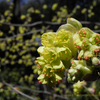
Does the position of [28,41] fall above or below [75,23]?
below

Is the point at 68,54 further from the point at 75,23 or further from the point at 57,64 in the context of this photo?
the point at 75,23

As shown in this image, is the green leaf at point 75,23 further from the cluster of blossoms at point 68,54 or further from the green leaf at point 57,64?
the green leaf at point 57,64

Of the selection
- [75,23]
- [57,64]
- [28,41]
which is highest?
[75,23]

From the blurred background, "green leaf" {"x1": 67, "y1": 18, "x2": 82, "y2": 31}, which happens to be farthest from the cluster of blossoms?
the blurred background

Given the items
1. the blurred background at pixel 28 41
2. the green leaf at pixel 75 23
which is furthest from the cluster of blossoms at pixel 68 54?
the blurred background at pixel 28 41

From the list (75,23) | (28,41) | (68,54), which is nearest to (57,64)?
(68,54)

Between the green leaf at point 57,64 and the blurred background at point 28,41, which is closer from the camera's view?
the green leaf at point 57,64

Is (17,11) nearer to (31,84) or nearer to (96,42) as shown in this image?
(31,84)

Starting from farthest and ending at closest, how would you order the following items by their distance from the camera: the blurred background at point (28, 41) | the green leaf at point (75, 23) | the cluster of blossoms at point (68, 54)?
the blurred background at point (28, 41) → the green leaf at point (75, 23) → the cluster of blossoms at point (68, 54)

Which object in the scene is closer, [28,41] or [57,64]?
[57,64]

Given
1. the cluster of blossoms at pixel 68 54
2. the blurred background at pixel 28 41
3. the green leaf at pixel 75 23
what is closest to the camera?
the cluster of blossoms at pixel 68 54
